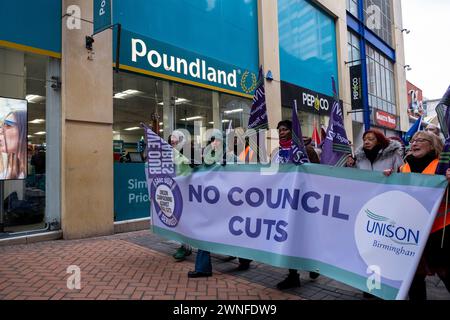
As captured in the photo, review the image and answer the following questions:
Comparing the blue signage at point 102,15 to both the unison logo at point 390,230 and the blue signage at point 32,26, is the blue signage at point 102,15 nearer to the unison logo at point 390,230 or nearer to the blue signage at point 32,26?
the blue signage at point 32,26

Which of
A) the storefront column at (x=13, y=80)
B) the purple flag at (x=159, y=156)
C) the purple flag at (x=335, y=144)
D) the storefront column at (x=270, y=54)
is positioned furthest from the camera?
the storefront column at (x=270, y=54)

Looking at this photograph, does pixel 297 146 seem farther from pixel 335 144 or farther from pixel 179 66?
pixel 179 66

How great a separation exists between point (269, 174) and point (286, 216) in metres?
0.51

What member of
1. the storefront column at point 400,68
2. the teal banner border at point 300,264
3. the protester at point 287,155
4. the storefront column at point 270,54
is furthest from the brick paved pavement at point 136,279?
the storefront column at point 400,68

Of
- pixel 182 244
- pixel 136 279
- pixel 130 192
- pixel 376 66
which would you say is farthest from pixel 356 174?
pixel 376 66

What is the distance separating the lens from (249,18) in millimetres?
11891

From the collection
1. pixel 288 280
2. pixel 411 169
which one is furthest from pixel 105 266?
pixel 411 169

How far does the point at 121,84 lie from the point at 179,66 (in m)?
1.77

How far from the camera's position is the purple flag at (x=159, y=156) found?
15.7 feet

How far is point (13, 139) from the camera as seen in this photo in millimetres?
6102

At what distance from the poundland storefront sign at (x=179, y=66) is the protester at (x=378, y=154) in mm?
5873

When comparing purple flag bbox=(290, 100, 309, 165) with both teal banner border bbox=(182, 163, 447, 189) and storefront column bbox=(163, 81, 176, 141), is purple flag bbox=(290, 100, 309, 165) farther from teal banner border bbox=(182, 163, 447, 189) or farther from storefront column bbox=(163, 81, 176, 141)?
storefront column bbox=(163, 81, 176, 141)

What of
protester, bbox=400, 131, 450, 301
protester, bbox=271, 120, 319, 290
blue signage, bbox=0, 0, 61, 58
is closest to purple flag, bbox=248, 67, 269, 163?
protester, bbox=271, 120, 319, 290
